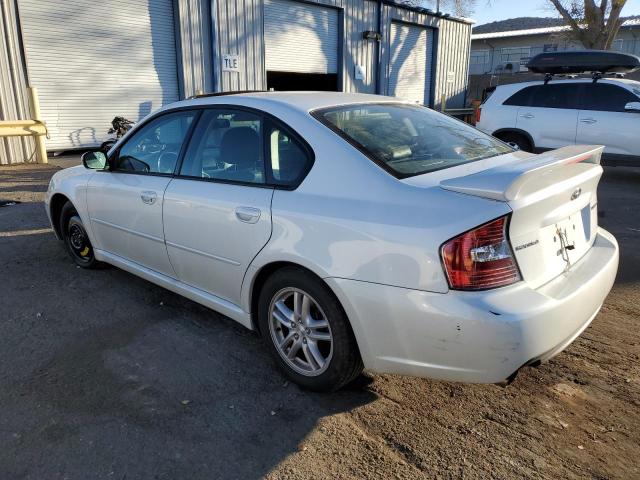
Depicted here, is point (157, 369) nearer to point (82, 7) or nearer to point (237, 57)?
point (82, 7)

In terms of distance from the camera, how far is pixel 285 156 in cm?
302

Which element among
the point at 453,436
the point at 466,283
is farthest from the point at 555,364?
the point at 466,283

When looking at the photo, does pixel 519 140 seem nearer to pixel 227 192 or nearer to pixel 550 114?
pixel 550 114

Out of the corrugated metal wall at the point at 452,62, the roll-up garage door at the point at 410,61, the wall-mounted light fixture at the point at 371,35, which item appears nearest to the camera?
the wall-mounted light fixture at the point at 371,35

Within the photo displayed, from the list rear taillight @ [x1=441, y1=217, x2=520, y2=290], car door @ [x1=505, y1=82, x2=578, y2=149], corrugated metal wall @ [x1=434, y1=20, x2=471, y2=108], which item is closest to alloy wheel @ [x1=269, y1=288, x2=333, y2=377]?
rear taillight @ [x1=441, y1=217, x2=520, y2=290]

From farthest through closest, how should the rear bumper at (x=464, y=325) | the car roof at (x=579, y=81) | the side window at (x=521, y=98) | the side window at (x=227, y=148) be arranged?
the side window at (x=521, y=98), the car roof at (x=579, y=81), the side window at (x=227, y=148), the rear bumper at (x=464, y=325)

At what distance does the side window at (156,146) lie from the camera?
3751mm

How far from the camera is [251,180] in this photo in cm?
313

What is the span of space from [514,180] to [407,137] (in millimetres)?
951

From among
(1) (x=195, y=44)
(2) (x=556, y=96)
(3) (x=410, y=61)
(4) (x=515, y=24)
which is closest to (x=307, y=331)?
(2) (x=556, y=96)

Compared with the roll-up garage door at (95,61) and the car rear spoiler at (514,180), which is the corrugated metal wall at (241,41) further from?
the car rear spoiler at (514,180)

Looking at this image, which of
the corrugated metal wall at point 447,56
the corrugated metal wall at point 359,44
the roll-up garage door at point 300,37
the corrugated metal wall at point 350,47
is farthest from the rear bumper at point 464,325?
the corrugated metal wall at point 447,56

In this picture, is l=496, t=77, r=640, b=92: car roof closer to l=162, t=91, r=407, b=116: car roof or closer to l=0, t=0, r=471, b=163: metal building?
l=0, t=0, r=471, b=163: metal building

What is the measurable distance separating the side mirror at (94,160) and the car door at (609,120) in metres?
8.59
